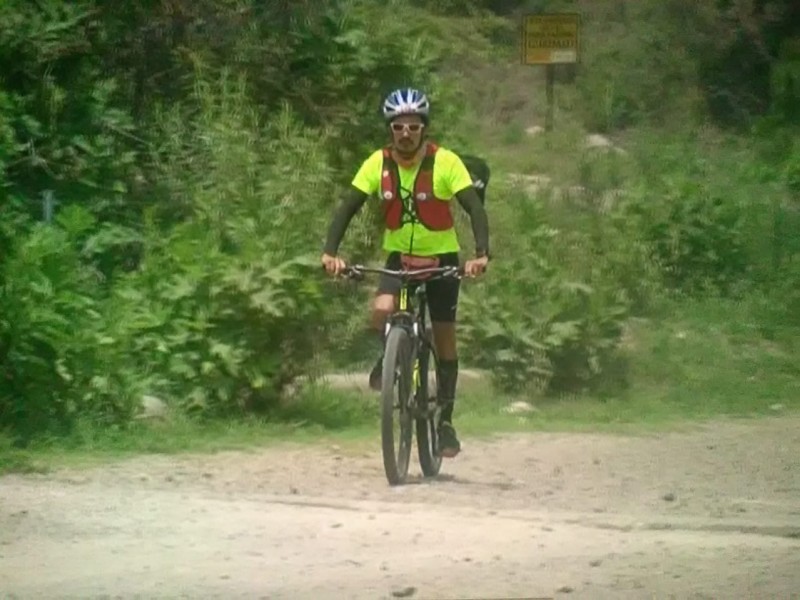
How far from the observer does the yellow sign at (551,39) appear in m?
18.9

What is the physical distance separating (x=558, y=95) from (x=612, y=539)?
1989 centimetres

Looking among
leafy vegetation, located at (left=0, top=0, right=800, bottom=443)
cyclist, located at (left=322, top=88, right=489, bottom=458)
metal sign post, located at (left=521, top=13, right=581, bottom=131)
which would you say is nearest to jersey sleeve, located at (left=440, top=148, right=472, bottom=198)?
cyclist, located at (left=322, top=88, right=489, bottom=458)

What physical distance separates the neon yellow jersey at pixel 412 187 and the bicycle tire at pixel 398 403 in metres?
0.51

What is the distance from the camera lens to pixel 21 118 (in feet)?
40.0

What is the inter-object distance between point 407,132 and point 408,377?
4.27ft

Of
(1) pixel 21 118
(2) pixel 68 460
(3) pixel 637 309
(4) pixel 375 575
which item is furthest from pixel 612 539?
(3) pixel 637 309

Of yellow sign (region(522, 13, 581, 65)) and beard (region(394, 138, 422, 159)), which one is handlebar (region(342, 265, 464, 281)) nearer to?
beard (region(394, 138, 422, 159))

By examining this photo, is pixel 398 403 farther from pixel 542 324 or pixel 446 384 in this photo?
pixel 542 324

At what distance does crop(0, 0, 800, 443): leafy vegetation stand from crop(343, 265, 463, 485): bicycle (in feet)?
5.07

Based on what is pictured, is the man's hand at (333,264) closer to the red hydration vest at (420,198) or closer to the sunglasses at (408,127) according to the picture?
the red hydration vest at (420,198)

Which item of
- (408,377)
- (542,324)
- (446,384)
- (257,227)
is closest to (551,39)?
(542,324)

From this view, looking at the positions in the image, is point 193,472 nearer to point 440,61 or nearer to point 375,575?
point 375,575

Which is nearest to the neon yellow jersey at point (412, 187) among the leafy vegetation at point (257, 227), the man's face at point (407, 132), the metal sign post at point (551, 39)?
the man's face at point (407, 132)

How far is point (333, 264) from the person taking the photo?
920 cm
